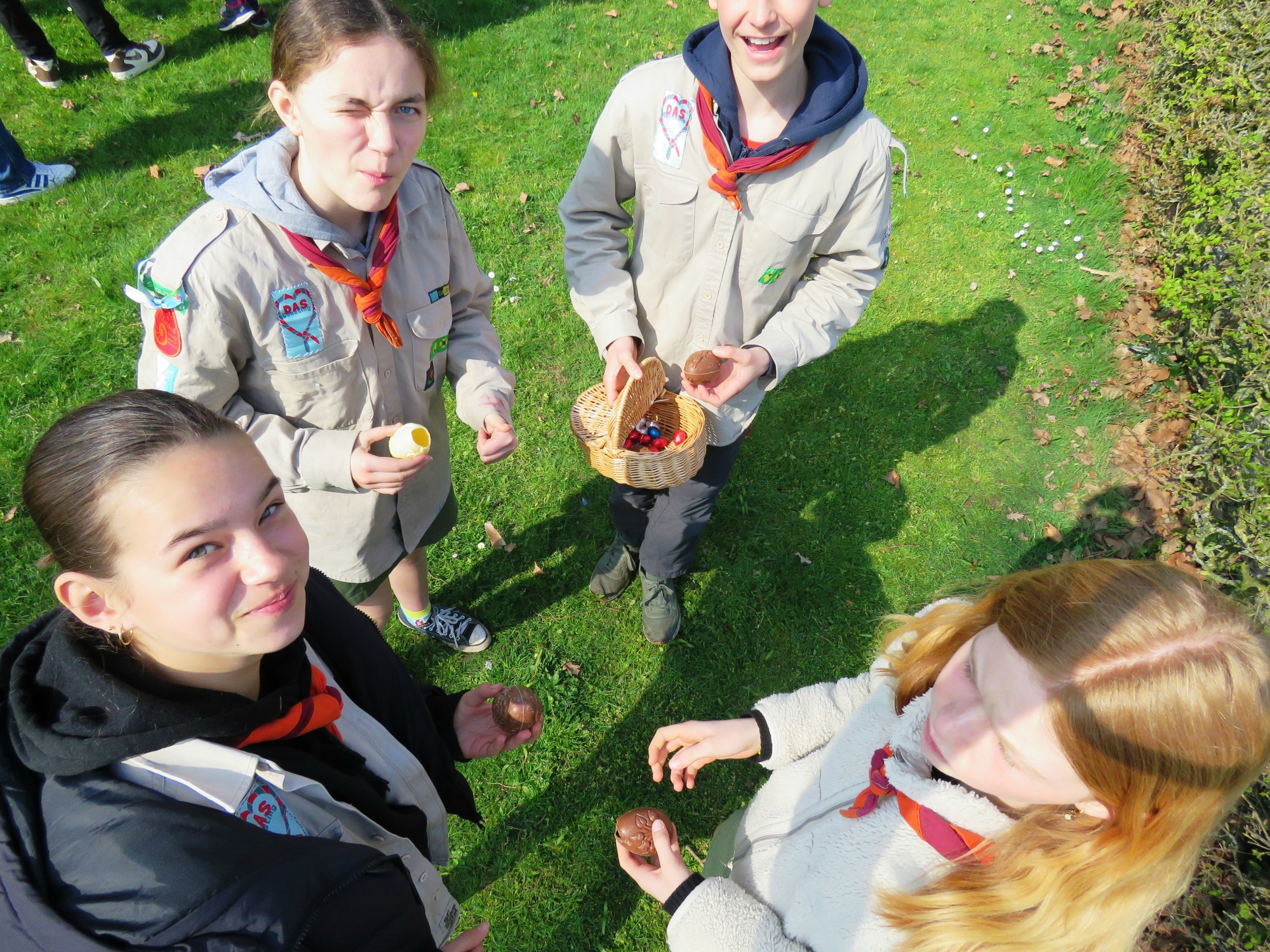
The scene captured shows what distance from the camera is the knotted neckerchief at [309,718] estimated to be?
1.53 metres

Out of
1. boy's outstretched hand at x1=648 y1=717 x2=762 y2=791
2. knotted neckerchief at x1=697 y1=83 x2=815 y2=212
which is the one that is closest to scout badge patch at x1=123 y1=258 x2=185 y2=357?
knotted neckerchief at x1=697 y1=83 x2=815 y2=212

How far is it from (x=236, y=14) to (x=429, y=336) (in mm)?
5995

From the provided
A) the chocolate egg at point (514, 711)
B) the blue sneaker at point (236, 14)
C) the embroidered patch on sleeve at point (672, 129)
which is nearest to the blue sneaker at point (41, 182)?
the blue sneaker at point (236, 14)

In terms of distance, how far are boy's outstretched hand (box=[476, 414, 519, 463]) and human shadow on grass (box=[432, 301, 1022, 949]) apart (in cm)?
166

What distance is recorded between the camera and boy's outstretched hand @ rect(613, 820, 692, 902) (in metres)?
2.09

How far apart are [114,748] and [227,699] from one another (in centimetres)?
23

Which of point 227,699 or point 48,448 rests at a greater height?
point 48,448

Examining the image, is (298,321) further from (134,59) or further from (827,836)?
(134,59)

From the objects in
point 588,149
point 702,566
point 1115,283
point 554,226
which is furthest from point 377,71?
point 1115,283

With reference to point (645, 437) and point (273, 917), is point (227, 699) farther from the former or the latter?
point (645, 437)

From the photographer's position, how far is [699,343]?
3008mm

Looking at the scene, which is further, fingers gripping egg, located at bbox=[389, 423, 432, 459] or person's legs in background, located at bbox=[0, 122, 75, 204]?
person's legs in background, located at bbox=[0, 122, 75, 204]

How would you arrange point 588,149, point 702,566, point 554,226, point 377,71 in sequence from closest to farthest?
1. point 377,71
2. point 588,149
3. point 702,566
4. point 554,226

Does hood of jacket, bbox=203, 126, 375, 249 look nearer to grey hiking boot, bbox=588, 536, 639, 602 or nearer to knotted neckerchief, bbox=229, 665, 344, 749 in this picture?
knotted neckerchief, bbox=229, 665, 344, 749
